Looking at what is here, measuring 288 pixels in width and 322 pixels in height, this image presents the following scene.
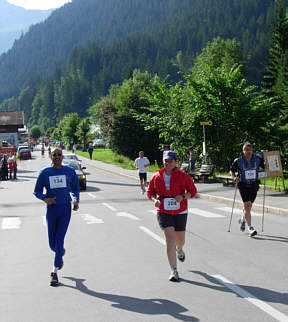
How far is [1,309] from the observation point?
547 centimetres

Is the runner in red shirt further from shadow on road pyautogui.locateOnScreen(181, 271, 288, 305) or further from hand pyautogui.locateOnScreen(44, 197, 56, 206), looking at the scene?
hand pyautogui.locateOnScreen(44, 197, 56, 206)

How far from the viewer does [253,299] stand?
563 cm

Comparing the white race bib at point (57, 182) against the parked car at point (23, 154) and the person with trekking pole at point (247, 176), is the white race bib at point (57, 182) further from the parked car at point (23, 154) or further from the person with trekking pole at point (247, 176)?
the parked car at point (23, 154)

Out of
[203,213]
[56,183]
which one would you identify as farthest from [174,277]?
[203,213]

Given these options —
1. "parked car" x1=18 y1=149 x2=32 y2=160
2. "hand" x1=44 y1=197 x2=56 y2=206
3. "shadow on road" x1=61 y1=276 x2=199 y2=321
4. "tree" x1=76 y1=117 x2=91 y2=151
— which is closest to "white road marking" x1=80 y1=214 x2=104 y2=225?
"hand" x1=44 y1=197 x2=56 y2=206

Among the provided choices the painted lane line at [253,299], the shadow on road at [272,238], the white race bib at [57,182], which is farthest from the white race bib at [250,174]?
the white race bib at [57,182]

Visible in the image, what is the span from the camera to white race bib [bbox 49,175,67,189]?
6.98 meters

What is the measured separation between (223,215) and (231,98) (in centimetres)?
1246

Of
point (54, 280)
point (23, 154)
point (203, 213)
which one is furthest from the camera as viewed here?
point (23, 154)

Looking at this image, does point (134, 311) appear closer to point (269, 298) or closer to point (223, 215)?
point (269, 298)

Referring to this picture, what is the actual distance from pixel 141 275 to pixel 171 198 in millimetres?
1148

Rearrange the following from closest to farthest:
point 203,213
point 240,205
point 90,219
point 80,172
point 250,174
→ 1. point 250,174
2. point 90,219
3. point 203,213
4. point 240,205
5. point 80,172

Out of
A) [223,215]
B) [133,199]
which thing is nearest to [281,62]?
[133,199]

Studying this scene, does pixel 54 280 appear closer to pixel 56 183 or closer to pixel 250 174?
pixel 56 183
